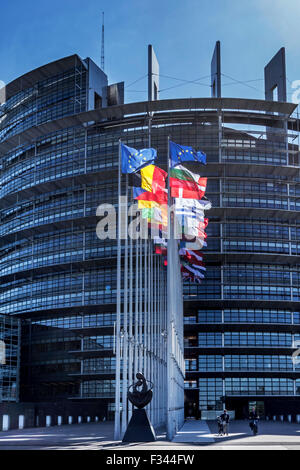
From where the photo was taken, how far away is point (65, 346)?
7800cm

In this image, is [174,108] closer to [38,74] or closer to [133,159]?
[38,74]

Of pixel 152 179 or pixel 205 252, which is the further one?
pixel 205 252

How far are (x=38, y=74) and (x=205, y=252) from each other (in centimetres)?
3967

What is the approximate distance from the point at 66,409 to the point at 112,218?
32064 mm

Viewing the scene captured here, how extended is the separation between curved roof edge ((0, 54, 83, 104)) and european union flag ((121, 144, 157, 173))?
196 feet

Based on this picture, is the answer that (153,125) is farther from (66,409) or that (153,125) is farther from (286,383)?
(66,409)

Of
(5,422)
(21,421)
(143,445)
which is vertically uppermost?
(143,445)

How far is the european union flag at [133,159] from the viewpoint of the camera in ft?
116

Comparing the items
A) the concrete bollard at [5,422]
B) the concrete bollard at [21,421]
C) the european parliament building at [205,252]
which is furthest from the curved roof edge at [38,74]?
the concrete bollard at [5,422]

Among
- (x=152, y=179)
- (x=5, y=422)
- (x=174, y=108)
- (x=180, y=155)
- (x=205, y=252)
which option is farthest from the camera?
(x=174, y=108)

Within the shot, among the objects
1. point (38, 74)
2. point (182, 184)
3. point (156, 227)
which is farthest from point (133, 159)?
point (38, 74)

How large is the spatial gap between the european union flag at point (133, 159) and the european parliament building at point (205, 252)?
136 feet

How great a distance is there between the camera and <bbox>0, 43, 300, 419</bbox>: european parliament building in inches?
3027

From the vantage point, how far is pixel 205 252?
76438 mm
